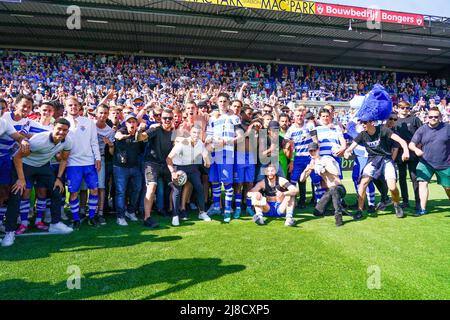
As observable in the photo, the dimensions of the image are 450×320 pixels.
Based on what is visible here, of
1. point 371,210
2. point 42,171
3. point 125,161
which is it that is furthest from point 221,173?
point 371,210

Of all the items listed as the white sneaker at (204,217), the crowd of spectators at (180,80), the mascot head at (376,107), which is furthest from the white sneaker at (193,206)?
the crowd of spectators at (180,80)

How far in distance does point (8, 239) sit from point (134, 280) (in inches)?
94.0

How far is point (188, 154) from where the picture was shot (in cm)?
570

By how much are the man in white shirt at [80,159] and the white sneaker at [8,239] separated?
0.97 metres

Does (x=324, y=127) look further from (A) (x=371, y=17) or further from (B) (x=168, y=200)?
(A) (x=371, y=17)

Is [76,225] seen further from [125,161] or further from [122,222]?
[125,161]

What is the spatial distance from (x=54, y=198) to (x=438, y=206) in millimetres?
7794

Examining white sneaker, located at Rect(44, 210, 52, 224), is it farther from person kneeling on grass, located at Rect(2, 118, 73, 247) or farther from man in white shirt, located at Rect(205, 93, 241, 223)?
man in white shirt, located at Rect(205, 93, 241, 223)

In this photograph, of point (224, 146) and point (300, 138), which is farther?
point (300, 138)

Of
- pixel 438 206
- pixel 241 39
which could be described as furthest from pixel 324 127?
pixel 241 39

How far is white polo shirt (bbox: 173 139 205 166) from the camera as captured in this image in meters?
5.64

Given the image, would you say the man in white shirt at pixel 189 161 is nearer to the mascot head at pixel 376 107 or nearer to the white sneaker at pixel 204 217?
the white sneaker at pixel 204 217

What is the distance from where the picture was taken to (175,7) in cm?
1961

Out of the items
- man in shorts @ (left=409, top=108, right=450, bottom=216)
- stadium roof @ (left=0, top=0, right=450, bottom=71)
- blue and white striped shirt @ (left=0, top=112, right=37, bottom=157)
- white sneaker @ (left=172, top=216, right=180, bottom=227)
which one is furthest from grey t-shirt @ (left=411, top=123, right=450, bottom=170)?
stadium roof @ (left=0, top=0, right=450, bottom=71)
